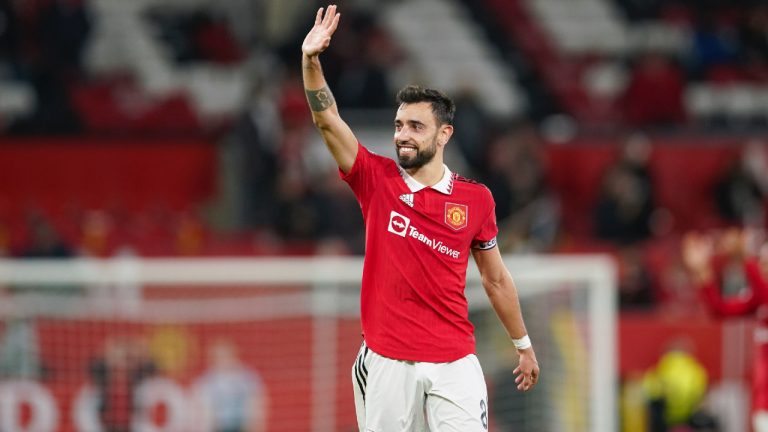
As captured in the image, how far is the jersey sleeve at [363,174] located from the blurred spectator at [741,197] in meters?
9.96

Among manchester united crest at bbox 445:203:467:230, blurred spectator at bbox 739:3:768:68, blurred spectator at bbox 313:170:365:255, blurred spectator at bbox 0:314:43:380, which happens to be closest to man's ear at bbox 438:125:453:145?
manchester united crest at bbox 445:203:467:230

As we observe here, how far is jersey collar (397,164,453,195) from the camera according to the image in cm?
598

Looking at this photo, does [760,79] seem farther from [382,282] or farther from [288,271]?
[382,282]

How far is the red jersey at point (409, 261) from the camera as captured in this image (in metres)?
5.93

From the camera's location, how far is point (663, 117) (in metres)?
16.8

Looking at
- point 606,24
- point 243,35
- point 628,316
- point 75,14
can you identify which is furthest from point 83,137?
point 606,24

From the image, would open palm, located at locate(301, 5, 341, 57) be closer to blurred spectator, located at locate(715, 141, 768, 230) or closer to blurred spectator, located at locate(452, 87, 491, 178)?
blurred spectator, located at locate(452, 87, 491, 178)

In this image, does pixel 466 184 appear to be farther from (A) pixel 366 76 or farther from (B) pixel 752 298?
(A) pixel 366 76

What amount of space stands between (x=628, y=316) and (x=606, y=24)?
742cm

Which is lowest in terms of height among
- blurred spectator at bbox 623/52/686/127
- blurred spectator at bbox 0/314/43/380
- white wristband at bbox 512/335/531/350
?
white wristband at bbox 512/335/531/350

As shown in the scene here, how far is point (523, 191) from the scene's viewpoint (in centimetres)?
1455

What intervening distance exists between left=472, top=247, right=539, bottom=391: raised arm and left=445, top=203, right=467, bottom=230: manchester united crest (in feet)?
0.78

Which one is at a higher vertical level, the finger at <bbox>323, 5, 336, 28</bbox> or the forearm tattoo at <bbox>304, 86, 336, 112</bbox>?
the finger at <bbox>323, 5, 336, 28</bbox>

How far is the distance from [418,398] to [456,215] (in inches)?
31.6
